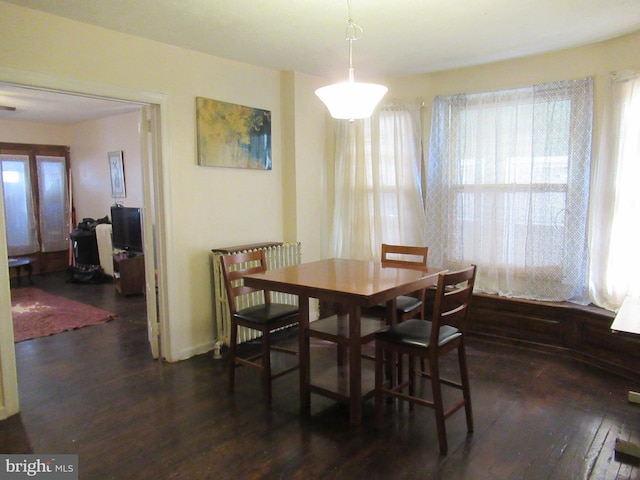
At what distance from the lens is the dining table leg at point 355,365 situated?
239cm

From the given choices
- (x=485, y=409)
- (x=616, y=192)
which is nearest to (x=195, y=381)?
(x=485, y=409)

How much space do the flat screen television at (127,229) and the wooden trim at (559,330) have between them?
4.34 meters

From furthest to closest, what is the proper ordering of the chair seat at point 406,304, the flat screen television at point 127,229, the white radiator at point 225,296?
the flat screen television at point 127,229 < the white radiator at point 225,296 < the chair seat at point 406,304

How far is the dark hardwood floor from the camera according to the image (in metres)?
2.11

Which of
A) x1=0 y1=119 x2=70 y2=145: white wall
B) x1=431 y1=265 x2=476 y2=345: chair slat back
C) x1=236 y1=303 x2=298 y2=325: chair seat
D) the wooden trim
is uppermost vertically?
x1=0 y1=119 x2=70 y2=145: white wall

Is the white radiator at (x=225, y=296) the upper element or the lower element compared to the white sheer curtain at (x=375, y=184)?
lower

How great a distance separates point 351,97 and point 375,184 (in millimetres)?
2219

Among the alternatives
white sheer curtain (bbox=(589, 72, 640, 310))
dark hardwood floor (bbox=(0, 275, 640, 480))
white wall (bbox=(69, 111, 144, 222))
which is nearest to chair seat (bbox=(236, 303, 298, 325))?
dark hardwood floor (bbox=(0, 275, 640, 480))

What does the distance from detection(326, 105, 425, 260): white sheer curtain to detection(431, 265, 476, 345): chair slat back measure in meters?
1.98

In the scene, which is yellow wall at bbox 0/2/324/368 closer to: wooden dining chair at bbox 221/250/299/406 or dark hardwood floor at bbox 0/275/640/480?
dark hardwood floor at bbox 0/275/640/480

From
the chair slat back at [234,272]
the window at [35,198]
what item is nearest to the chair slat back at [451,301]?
the chair slat back at [234,272]

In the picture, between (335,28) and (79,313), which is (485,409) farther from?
(79,313)

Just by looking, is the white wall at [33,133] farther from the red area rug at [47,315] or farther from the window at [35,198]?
the red area rug at [47,315]

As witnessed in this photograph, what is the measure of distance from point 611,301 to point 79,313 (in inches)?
203
